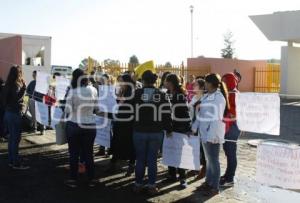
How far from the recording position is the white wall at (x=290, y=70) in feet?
88.7

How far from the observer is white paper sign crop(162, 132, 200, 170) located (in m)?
7.27

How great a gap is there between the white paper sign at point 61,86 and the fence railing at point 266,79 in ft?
66.1

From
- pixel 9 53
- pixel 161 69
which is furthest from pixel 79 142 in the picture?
pixel 161 69

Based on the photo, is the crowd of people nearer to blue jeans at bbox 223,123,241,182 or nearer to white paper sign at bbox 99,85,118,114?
blue jeans at bbox 223,123,241,182

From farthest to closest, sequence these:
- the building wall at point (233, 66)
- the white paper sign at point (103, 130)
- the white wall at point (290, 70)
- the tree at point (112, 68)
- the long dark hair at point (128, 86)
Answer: the building wall at point (233, 66) < the white wall at point (290, 70) < the tree at point (112, 68) < the white paper sign at point (103, 130) < the long dark hair at point (128, 86)

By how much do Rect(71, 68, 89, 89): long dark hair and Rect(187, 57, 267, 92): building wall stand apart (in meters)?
21.5

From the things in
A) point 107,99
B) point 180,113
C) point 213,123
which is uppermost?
point 107,99

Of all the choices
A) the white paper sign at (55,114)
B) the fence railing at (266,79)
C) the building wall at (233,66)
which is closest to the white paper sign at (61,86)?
the white paper sign at (55,114)

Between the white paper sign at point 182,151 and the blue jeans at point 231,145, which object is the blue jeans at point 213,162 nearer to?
the white paper sign at point 182,151

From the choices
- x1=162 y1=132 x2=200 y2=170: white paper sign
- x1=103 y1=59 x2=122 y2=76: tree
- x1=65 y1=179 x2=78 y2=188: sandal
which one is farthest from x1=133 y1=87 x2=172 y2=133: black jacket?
x1=103 y1=59 x2=122 y2=76: tree

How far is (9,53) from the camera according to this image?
20.4 metres

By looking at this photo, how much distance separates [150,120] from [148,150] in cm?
50

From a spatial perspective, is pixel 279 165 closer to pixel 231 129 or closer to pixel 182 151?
pixel 231 129

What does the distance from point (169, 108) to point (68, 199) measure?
2053 mm
